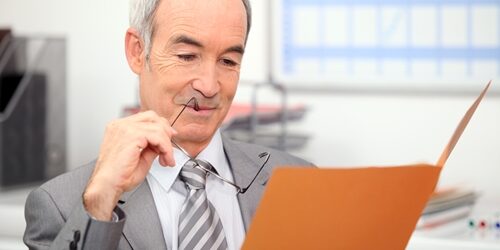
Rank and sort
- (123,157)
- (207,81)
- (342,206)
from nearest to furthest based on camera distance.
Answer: (342,206) < (123,157) < (207,81)

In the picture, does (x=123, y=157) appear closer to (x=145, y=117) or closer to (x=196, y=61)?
(x=145, y=117)

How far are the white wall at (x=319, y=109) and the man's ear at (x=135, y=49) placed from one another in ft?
2.99

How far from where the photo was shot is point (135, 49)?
1.35m

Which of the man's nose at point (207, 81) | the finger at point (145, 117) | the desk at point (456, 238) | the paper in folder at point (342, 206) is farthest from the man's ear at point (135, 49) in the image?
the desk at point (456, 238)

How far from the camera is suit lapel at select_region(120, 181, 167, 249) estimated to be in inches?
48.5

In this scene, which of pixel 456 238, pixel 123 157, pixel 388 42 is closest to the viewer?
pixel 123 157

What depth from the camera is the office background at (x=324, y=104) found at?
2137mm

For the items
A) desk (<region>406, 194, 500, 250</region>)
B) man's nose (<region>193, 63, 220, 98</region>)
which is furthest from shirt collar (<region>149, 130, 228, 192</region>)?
desk (<region>406, 194, 500, 250</region>)

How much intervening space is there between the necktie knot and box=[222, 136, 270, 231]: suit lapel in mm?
85

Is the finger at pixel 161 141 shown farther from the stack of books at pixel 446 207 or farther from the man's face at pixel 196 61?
Answer: the stack of books at pixel 446 207

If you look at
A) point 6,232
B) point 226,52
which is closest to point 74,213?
point 226,52

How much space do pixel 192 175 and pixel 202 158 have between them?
0.15 feet

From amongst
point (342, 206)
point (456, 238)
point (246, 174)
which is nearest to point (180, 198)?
point (246, 174)

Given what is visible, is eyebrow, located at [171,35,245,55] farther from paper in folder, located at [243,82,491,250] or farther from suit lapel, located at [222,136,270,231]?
paper in folder, located at [243,82,491,250]
